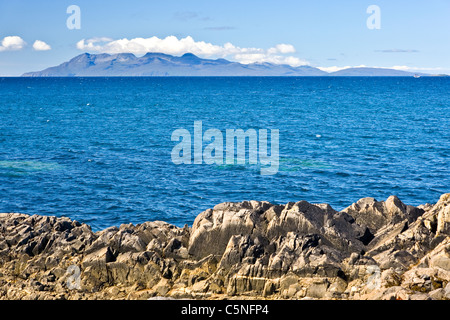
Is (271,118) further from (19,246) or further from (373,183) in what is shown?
(19,246)

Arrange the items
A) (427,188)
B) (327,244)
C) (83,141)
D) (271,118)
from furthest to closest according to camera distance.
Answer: (271,118)
(83,141)
(427,188)
(327,244)

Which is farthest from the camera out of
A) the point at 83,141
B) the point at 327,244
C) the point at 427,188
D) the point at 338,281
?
the point at 83,141

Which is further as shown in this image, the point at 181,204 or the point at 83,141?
the point at 83,141

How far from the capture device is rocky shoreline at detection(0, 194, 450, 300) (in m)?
23.8

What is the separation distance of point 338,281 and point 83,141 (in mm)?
61757

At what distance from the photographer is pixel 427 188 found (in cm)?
5006

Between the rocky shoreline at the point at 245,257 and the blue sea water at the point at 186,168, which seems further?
the blue sea water at the point at 186,168

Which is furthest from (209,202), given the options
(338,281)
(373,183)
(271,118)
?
(271,118)

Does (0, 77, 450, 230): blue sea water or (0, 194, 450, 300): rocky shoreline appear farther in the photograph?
(0, 77, 450, 230): blue sea water

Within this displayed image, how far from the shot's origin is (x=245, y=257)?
81.9 feet

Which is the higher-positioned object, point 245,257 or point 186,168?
point 245,257

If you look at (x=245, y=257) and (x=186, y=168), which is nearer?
(x=245, y=257)

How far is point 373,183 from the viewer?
171 ft

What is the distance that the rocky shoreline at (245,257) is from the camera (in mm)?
23766
